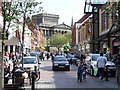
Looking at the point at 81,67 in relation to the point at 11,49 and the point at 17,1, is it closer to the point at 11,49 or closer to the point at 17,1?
the point at 17,1

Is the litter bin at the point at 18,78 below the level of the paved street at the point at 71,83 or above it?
above

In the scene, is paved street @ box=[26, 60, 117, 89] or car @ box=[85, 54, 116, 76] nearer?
paved street @ box=[26, 60, 117, 89]

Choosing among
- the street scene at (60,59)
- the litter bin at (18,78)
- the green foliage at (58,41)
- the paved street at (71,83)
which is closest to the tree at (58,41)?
the green foliage at (58,41)

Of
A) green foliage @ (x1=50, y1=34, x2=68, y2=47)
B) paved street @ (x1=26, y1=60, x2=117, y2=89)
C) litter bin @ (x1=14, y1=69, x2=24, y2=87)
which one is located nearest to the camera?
litter bin @ (x1=14, y1=69, x2=24, y2=87)

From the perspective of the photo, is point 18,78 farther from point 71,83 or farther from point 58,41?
point 58,41

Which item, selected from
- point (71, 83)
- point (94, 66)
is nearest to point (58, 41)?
point (94, 66)

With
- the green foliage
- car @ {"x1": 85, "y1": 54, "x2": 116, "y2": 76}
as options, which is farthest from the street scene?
the green foliage

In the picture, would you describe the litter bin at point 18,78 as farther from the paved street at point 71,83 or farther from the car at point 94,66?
the car at point 94,66

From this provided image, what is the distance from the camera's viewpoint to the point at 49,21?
189 meters

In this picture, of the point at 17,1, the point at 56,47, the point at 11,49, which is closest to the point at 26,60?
the point at 17,1

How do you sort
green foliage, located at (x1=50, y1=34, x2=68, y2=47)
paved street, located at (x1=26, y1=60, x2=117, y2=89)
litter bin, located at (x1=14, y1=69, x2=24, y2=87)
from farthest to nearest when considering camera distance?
green foliage, located at (x1=50, y1=34, x2=68, y2=47), paved street, located at (x1=26, y1=60, x2=117, y2=89), litter bin, located at (x1=14, y1=69, x2=24, y2=87)

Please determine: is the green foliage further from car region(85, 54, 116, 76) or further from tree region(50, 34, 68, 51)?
car region(85, 54, 116, 76)

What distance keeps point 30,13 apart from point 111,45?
14.2 metres

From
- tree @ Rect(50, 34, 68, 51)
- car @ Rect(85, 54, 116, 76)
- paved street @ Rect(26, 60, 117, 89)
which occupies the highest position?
tree @ Rect(50, 34, 68, 51)
